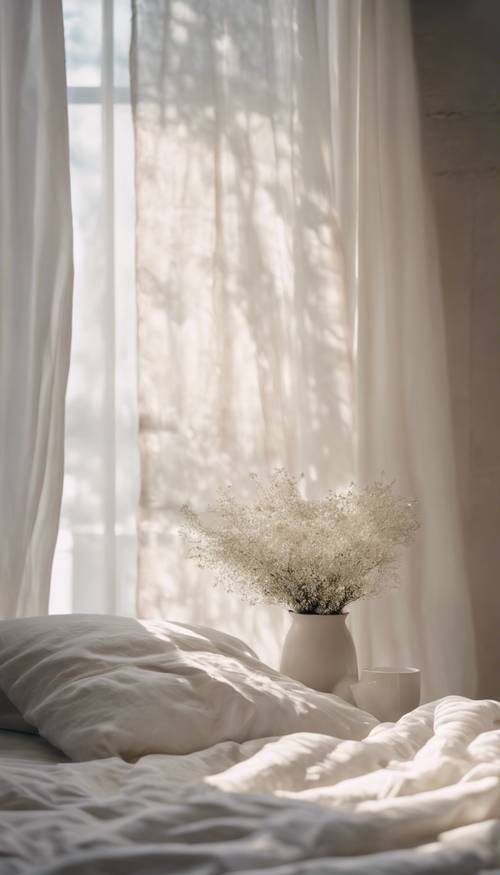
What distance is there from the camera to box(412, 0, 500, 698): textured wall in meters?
3.06

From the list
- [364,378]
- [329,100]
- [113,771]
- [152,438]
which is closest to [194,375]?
[152,438]

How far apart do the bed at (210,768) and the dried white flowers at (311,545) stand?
1.06 feet

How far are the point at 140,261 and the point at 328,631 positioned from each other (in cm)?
136

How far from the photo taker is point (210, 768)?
1504mm

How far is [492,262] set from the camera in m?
3.09

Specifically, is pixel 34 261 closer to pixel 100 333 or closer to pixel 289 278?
pixel 100 333

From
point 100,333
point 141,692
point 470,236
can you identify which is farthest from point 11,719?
point 470,236

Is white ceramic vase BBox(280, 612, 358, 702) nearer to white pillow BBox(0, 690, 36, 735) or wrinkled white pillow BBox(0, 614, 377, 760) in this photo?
wrinkled white pillow BBox(0, 614, 377, 760)

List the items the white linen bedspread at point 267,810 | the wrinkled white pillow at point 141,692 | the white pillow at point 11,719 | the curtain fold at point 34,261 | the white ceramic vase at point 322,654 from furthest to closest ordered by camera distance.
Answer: the curtain fold at point 34,261 → the white ceramic vase at point 322,654 → the white pillow at point 11,719 → the wrinkled white pillow at point 141,692 → the white linen bedspread at point 267,810

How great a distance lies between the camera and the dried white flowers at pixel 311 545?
223cm

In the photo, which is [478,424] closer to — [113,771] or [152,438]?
[152,438]

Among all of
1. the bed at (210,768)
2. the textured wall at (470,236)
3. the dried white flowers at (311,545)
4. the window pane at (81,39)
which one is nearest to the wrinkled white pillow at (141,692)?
the bed at (210,768)

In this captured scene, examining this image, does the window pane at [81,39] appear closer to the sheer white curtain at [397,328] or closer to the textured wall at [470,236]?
the sheer white curtain at [397,328]

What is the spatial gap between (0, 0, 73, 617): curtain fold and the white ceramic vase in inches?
35.7
